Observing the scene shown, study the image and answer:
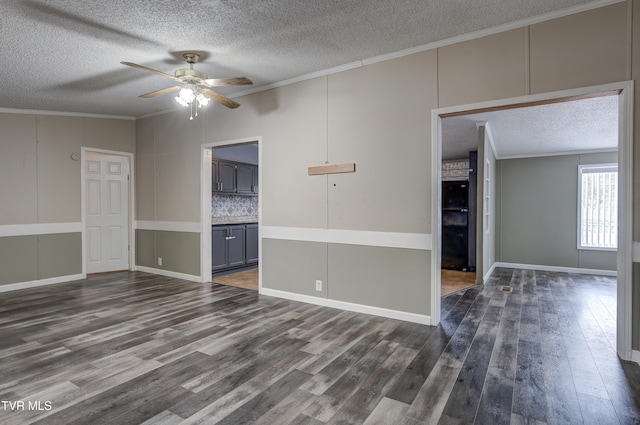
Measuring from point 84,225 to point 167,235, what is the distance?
4.52 feet

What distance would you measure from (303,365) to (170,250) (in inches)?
159

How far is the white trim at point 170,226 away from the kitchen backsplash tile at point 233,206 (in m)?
0.66

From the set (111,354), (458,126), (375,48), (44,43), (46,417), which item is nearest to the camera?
(46,417)

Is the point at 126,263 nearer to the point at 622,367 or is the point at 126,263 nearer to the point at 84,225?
the point at 84,225

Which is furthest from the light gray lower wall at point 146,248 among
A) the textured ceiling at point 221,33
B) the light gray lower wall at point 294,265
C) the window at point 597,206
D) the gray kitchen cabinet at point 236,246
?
the window at point 597,206

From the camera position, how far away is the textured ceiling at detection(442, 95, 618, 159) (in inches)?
169

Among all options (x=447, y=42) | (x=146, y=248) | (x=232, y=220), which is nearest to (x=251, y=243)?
(x=232, y=220)

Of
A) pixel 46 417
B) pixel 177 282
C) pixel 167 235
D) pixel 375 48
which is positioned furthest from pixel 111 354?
pixel 375 48

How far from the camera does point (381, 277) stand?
369cm

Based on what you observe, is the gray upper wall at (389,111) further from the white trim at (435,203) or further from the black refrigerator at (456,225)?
the black refrigerator at (456,225)

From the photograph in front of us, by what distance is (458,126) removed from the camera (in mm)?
5285

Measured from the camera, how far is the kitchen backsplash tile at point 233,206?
20.6 feet

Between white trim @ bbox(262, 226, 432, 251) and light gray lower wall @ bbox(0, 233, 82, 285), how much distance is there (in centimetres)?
347

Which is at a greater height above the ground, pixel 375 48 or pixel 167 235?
pixel 375 48
